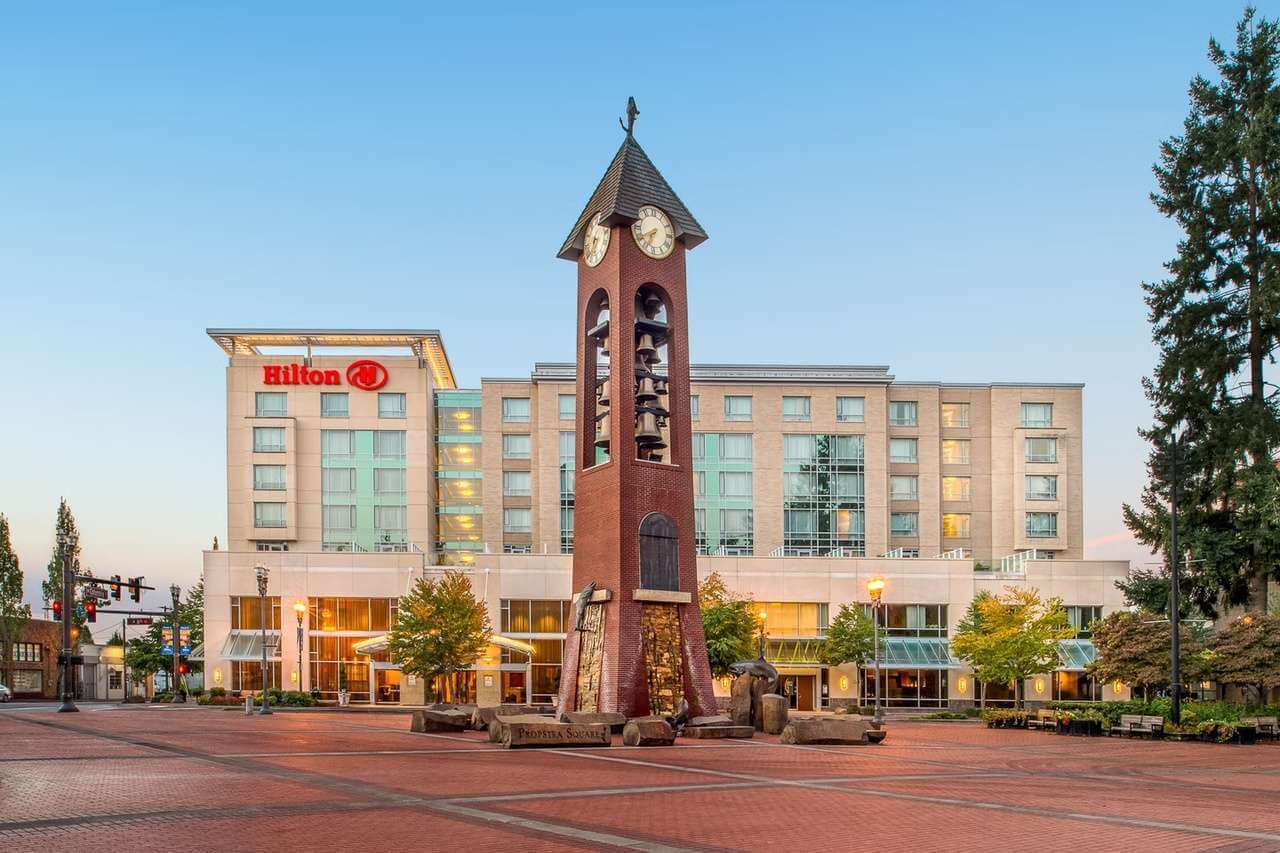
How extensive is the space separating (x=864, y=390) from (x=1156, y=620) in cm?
3880

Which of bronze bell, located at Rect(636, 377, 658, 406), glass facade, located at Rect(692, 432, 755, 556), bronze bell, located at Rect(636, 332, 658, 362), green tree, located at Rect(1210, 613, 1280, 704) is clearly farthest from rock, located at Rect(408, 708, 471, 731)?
glass facade, located at Rect(692, 432, 755, 556)

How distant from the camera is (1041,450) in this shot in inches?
3088

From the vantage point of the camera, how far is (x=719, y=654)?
5194 cm

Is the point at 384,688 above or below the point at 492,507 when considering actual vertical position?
below

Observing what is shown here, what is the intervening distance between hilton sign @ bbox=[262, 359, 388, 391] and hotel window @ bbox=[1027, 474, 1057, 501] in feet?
→ 153

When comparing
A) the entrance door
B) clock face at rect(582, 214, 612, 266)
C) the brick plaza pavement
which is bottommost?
the entrance door

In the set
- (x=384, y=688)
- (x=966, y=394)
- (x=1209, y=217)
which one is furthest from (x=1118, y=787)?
(x=966, y=394)

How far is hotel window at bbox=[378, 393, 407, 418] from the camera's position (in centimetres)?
7612

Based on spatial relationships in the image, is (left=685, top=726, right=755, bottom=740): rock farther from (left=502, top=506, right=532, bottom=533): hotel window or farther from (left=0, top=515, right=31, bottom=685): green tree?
(left=0, top=515, right=31, bottom=685): green tree

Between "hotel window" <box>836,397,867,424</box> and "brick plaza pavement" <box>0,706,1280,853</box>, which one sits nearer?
"brick plaza pavement" <box>0,706,1280,853</box>

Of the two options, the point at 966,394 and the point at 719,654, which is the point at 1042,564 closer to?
the point at 966,394

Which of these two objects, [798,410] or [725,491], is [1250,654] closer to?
[798,410]

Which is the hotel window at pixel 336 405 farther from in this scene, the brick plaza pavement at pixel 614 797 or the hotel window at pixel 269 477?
the brick plaza pavement at pixel 614 797

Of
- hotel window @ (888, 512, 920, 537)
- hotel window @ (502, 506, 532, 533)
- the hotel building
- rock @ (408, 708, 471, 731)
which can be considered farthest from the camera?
hotel window @ (502, 506, 532, 533)
